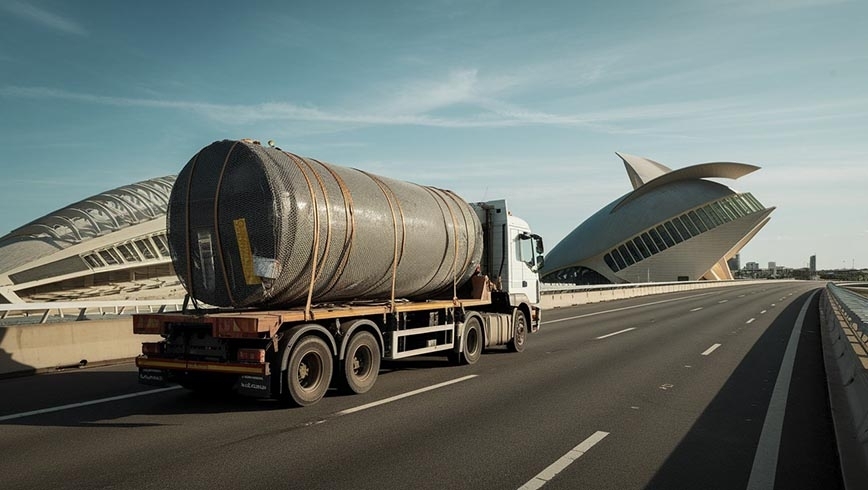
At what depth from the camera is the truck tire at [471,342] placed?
11602mm

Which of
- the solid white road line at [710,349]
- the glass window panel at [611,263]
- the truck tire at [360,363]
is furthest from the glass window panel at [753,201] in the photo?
the truck tire at [360,363]

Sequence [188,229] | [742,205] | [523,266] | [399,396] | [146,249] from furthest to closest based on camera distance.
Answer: [742,205] → [146,249] → [523,266] → [399,396] → [188,229]

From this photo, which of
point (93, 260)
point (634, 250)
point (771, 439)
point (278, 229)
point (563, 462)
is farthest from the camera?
point (634, 250)

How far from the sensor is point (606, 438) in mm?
6410

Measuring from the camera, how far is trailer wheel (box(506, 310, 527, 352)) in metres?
13.6

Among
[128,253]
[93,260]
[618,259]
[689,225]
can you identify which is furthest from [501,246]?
[618,259]

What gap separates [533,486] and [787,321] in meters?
21.9

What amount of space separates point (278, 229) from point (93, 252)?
41.0 m

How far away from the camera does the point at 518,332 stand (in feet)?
45.5

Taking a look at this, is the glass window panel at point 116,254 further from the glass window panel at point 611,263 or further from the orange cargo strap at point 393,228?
the glass window panel at point 611,263

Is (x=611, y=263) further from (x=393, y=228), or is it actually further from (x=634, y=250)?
(x=393, y=228)

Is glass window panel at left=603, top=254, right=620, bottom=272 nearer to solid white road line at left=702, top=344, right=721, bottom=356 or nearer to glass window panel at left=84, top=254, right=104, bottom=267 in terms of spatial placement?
glass window panel at left=84, top=254, right=104, bottom=267

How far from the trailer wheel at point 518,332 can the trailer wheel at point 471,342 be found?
4.76ft

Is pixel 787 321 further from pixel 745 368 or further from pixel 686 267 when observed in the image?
pixel 686 267
